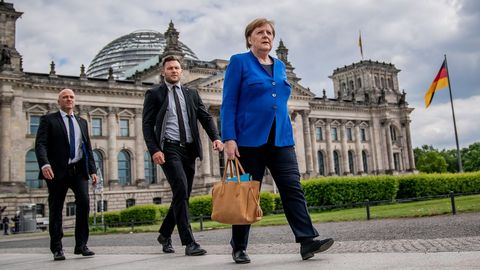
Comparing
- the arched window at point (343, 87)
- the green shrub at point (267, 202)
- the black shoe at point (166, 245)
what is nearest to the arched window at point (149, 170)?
the green shrub at point (267, 202)

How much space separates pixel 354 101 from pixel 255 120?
71223 mm

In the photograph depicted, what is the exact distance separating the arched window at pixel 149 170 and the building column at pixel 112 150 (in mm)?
3850

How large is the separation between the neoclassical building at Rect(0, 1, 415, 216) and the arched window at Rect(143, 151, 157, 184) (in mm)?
110

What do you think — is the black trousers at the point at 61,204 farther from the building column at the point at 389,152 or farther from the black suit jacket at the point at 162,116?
the building column at the point at 389,152

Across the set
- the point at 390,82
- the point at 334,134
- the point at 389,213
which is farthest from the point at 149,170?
the point at 390,82

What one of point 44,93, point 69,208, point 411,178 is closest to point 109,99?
point 44,93

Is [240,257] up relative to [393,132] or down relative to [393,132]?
down

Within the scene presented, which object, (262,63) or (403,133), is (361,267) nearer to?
(262,63)

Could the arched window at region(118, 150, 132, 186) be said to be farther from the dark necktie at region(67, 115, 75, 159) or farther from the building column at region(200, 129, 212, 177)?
the dark necktie at region(67, 115, 75, 159)

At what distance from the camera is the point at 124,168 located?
54.9 metres

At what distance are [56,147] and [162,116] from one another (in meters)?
2.25

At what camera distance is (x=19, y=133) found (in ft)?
157

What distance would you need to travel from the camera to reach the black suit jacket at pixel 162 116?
7996 mm

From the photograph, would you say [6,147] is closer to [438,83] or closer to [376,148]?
[438,83]
